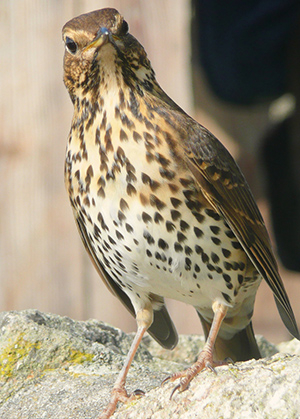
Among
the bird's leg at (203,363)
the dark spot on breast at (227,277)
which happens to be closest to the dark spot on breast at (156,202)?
the dark spot on breast at (227,277)

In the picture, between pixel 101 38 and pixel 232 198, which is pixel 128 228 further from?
pixel 101 38

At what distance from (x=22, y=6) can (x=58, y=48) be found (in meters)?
0.44

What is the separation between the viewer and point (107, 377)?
353 cm

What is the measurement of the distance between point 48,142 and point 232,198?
2.44 metres

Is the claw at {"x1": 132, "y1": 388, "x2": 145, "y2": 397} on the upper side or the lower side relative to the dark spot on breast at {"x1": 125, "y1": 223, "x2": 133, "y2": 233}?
lower

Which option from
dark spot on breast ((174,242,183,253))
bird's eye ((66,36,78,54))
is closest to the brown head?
bird's eye ((66,36,78,54))

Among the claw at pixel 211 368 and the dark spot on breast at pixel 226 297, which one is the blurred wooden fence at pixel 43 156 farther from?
the claw at pixel 211 368

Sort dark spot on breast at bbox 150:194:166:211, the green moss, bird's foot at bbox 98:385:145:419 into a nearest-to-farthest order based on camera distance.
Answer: bird's foot at bbox 98:385:145:419
dark spot on breast at bbox 150:194:166:211
the green moss

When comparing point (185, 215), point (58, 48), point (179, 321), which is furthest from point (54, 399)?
point (58, 48)

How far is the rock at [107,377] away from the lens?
8.00 feet

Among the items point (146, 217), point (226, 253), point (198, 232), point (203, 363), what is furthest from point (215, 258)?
point (203, 363)

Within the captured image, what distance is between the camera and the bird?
312 cm

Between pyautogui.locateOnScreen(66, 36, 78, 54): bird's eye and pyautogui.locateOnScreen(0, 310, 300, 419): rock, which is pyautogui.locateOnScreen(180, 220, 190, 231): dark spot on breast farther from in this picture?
pyautogui.locateOnScreen(66, 36, 78, 54): bird's eye

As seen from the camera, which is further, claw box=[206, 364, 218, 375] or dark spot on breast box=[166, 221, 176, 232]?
dark spot on breast box=[166, 221, 176, 232]
